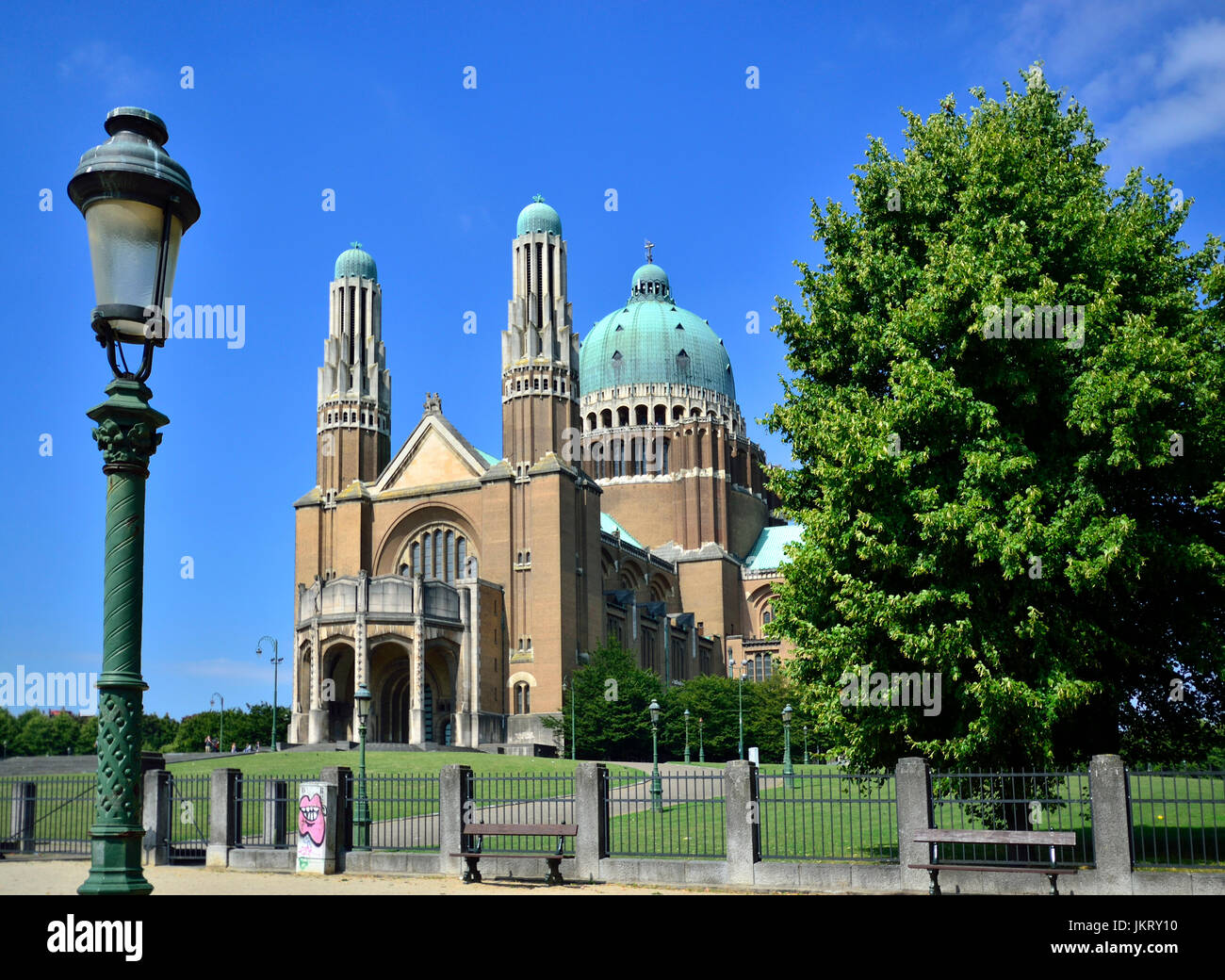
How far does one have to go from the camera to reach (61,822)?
2564 cm

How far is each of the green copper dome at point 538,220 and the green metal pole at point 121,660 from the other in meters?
62.4

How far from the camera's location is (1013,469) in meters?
18.1

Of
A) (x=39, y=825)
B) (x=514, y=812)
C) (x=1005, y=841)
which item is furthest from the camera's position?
(x=514, y=812)

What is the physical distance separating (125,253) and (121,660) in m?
2.22

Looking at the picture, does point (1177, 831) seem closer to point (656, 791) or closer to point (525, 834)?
point (525, 834)

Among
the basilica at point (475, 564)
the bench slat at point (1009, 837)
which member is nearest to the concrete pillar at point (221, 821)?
the bench slat at point (1009, 837)

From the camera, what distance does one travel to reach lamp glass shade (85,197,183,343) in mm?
6621

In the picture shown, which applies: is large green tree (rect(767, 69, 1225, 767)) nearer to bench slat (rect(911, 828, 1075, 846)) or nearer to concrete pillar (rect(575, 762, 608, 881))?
bench slat (rect(911, 828, 1075, 846))

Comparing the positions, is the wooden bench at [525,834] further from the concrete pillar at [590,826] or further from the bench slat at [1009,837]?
the bench slat at [1009,837]

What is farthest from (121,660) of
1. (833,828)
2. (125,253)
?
(833,828)

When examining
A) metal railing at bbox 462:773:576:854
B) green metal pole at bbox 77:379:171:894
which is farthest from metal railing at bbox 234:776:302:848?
green metal pole at bbox 77:379:171:894

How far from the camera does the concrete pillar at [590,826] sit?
62.0 ft

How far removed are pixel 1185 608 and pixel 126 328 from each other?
1850 centimetres
